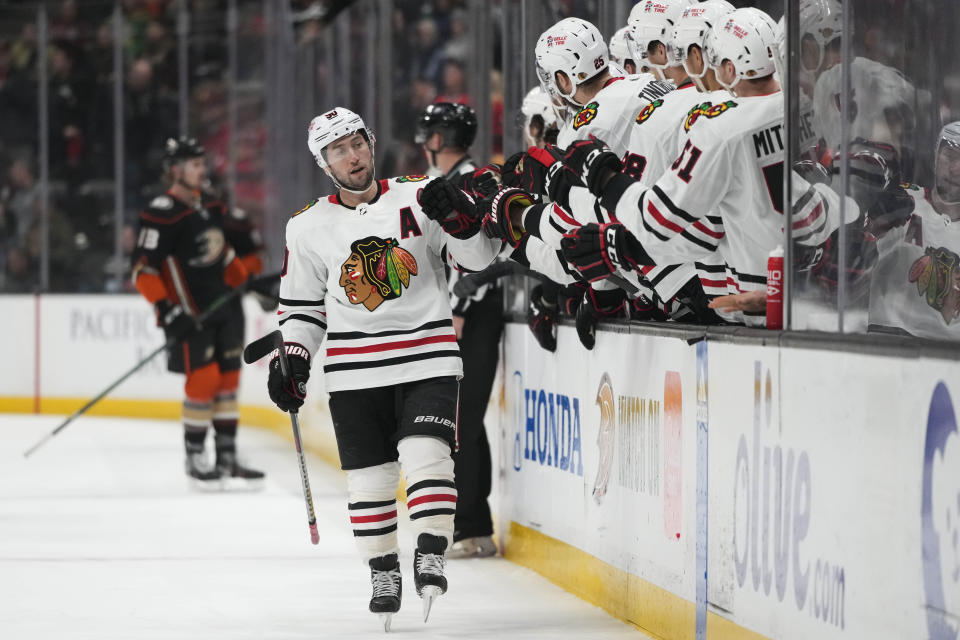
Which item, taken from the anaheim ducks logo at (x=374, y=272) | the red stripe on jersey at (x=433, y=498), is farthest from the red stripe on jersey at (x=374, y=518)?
the anaheim ducks logo at (x=374, y=272)

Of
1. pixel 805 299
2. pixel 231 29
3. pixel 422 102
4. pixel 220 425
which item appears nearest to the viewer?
pixel 805 299

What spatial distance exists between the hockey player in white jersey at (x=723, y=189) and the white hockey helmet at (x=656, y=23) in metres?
0.53

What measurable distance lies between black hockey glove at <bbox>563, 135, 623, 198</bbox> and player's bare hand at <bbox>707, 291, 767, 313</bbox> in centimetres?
40

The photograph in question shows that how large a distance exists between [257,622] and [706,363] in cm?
151

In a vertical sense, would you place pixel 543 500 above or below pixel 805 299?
below

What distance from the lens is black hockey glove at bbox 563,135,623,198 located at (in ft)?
12.7

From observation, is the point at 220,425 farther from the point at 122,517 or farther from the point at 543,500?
the point at 543,500

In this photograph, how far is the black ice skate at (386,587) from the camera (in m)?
4.29

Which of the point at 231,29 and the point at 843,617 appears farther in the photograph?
the point at 231,29

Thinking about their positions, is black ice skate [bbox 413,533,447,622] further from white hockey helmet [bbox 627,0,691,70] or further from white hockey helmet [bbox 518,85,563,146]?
white hockey helmet [bbox 518,85,563,146]

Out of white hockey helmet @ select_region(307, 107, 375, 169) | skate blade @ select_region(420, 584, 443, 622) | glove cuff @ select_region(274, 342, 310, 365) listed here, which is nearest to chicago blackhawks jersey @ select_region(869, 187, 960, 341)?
skate blade @ select_region(420, 584, 443, 622)

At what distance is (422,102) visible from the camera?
28.3 feet

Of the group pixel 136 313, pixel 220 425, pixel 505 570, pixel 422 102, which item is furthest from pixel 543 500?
pixel 136 313

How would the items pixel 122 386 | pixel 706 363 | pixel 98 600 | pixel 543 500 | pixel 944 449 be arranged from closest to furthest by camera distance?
pixel 944 449 < pixel 706 363 < pixel 98 600 < pixel 543 500 < pixel 122 386
